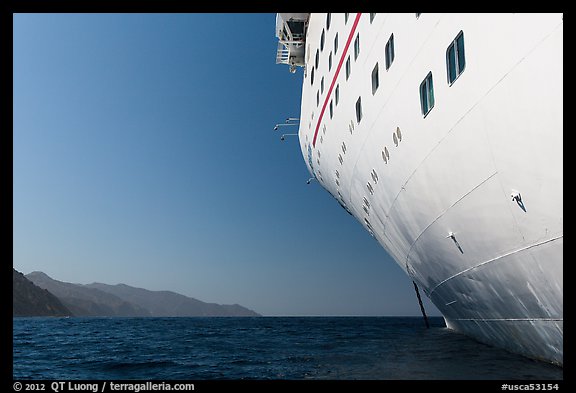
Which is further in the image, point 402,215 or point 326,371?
point 326,371

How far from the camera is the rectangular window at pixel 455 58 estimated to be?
20.2ft

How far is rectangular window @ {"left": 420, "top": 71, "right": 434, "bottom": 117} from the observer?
6.96m

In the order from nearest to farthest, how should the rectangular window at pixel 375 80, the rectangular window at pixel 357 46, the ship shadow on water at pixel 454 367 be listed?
the ship shadow on water at pixel 454 367 < the rectangular window at pixel 375 80 < the rectangular window at pixel 357 46

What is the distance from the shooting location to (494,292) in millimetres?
7777

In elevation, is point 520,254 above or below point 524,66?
below

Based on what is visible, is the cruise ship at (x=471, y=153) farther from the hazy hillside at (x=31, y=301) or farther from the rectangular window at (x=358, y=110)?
the hazy hillside at (x=31, y=301)

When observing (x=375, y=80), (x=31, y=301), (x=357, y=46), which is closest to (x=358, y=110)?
(x=375, y=80)

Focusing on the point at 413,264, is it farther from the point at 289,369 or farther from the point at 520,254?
the point at 520,254

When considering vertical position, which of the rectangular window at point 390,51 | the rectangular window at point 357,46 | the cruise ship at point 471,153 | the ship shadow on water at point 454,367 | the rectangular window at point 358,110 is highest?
the rectangular window at point 357,46

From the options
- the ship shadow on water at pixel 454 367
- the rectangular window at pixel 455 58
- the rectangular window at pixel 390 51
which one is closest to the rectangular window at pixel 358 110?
the rectangular window at pixel 390 51

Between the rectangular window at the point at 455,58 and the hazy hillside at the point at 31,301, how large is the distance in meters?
178
